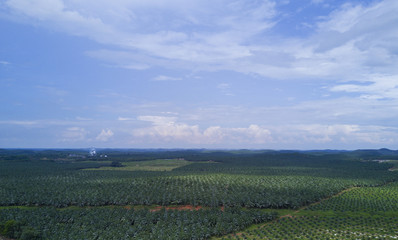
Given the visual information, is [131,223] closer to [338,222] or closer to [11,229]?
[11,229]

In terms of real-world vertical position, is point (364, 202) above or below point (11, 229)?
above

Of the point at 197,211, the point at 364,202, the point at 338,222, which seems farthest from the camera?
the point at 364,202

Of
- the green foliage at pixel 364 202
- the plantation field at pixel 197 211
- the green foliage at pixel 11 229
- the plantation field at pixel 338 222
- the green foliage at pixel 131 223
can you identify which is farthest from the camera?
the green foliage at pixel 364 202

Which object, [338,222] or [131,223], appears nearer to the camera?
[338,222]

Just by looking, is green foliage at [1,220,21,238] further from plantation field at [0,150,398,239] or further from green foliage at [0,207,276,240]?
green foliage at [0,207,276,240]

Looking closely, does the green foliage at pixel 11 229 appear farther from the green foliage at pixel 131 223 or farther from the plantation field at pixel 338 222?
the plantation field at pixel 338 222

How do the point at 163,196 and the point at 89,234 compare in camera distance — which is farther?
the point at 163,196

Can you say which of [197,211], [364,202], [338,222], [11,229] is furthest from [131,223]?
[364,202]

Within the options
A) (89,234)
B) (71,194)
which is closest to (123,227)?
(89,234)

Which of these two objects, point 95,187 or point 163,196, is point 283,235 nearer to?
point 163,196

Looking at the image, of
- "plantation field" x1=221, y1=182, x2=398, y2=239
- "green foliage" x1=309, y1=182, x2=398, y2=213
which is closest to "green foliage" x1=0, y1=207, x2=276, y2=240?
"plantation field" x1=221, y1=182, x2=398, y2=239

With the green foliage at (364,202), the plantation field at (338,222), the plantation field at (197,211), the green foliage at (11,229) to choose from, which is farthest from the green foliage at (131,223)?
the green foliage at (364,202)
